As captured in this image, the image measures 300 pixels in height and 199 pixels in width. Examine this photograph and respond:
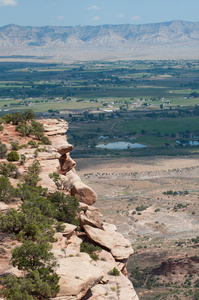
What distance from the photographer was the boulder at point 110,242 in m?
28.7

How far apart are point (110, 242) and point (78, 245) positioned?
2.58 meters

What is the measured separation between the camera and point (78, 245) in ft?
90.5

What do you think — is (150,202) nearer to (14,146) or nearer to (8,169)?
(14,146)

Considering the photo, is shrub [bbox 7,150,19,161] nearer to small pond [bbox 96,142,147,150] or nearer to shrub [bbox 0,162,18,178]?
shrub [bbox 0,162,18,178]

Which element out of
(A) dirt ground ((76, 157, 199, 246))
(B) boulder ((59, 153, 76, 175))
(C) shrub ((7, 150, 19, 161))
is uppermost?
(C) shrub ((7, 150, 19, 161))

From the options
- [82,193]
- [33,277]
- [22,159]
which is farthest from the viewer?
[22,159]

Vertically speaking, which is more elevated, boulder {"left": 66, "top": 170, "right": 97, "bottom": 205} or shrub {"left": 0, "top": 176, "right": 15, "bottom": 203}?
shrub {"left": 0, "top": 176, "right": 15, "bottom": 203}

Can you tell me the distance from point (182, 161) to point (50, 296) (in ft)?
300

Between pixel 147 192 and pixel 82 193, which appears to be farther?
pixel 147 192

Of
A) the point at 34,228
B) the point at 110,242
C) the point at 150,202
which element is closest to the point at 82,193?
the point at 110,242

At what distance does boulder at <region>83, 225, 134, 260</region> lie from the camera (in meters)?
28.7

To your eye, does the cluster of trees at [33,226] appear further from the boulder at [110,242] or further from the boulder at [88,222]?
the boulder at [110,242]

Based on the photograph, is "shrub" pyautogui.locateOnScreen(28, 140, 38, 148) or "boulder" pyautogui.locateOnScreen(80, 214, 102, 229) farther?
"shrub" pyautogui.locateOnScreen(28, 140, 38, 148)

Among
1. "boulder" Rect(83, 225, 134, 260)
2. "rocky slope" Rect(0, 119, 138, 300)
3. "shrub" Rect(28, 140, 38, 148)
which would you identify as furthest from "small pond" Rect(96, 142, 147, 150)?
"boulder" Rect(83, 225, 134, 260)
